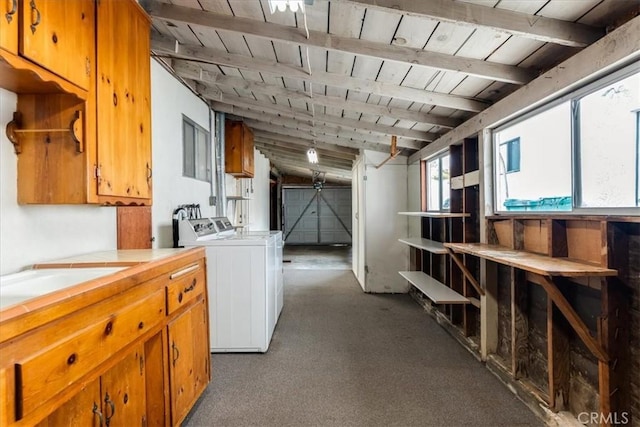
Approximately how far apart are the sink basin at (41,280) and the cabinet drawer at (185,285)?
1.11 feet

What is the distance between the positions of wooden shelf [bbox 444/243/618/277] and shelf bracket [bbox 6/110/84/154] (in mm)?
2127

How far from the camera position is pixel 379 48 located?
6.64 feet

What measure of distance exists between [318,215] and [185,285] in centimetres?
964

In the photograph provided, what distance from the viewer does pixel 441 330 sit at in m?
3.45

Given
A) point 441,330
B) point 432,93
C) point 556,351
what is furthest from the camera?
point 441,330

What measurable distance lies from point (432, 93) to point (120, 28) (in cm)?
215

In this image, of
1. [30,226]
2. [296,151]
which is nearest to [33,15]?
[30,226]

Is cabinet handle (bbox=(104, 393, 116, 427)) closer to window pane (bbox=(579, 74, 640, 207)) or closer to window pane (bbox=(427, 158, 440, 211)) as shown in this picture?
window pane (bbox=(579, 74, 640, 207))

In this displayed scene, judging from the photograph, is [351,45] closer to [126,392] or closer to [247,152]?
[126,392]

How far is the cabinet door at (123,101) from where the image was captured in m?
1.52

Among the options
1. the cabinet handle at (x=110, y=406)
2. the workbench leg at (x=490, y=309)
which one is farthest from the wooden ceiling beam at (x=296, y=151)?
the cabinet handle at (x=110, y=406)

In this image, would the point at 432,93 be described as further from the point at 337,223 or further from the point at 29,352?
the point at 337,223

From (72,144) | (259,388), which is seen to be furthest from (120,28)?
(259,388)

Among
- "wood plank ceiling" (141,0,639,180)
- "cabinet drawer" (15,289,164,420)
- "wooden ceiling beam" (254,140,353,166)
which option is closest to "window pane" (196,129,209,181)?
"wood plank ceiling" (141,0,639,180)
